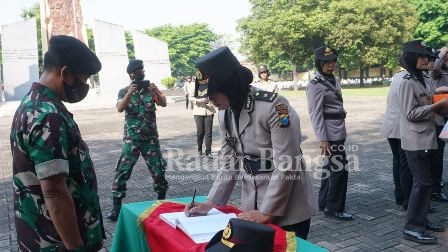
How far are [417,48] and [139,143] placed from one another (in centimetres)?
339

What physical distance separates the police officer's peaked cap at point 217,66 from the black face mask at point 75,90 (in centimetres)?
66

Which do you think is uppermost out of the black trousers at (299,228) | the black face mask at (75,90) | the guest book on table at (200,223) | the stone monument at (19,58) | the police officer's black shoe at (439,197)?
the stone monument at (19,58)

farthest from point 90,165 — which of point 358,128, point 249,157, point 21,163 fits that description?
point 358,128

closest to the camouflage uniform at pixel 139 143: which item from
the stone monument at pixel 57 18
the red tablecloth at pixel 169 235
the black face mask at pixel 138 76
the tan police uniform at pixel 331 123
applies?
the black face mask at pixel 138 76

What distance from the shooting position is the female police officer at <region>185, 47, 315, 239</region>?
7.25 feet

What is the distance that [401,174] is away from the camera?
5043 mm

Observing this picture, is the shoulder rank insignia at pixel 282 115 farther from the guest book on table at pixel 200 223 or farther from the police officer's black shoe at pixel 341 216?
the police officer's black shoe at pixel 341 216

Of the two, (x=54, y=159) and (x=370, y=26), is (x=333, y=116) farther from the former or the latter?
(x=370, y=26)

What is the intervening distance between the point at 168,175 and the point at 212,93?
5552 mm

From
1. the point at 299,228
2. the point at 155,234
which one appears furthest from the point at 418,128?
the point at 155,234

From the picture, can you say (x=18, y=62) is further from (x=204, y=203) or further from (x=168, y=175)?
(x=204, y=203)

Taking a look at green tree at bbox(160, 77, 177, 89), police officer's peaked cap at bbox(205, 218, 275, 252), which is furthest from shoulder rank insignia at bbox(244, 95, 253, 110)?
green tree at bbox(160, 77, 177, 89)

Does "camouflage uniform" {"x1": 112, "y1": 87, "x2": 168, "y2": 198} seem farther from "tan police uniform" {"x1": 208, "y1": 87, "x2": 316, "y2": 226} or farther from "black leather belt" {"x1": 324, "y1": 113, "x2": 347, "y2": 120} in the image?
"tan police uniform" {"x1": 208, "y1": 87, "x2": 316, "y2": 226}

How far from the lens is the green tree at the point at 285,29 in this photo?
4138cm
